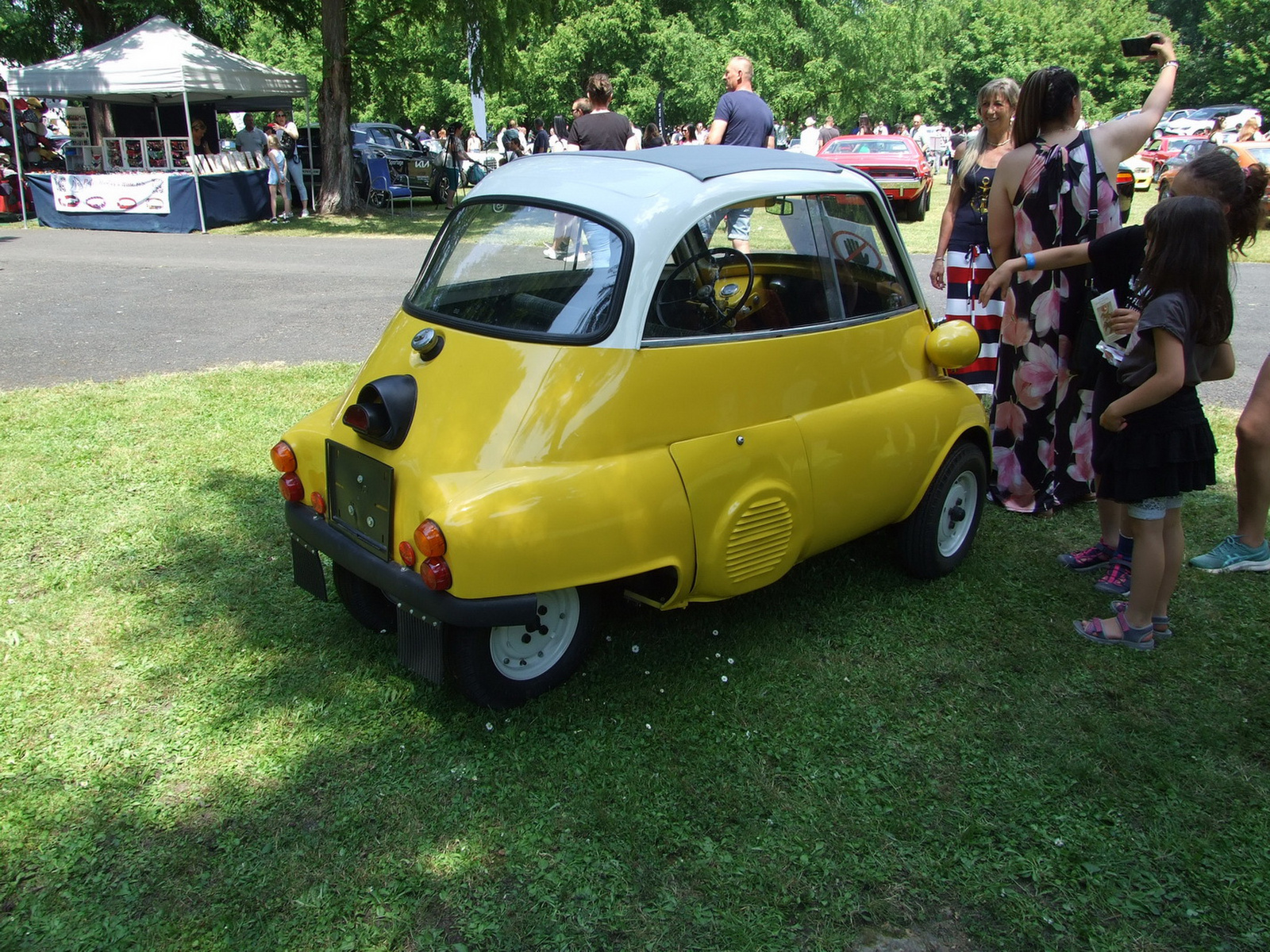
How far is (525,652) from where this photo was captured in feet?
11.0

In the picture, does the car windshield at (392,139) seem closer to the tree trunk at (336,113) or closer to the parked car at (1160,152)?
the tree trunk at (336,113)

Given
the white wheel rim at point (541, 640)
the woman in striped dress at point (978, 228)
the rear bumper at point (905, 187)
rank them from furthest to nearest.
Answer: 1. the rear bumper at point (905, 187)
2. the woman in striped dress at point (978, 228)
3. the white wheel rim at point (541, 640)

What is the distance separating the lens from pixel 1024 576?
Result: 4.42 meters

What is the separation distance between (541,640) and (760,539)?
2.77 feet

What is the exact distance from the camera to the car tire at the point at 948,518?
4160mm

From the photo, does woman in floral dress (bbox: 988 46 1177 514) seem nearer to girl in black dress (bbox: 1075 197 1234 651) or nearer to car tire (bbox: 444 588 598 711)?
girl in black dress (bbox: 1075 197 1234 651)

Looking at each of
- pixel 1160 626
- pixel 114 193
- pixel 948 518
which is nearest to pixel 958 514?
pixel 948 518

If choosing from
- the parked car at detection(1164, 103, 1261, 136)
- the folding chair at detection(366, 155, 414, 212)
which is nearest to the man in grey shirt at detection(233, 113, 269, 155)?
the folding chair at detection(366, 155, 414, 212)

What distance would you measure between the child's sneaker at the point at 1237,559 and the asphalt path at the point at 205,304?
9.31 feet

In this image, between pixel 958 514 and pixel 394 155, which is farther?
pixel 394 155

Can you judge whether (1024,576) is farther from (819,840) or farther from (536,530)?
(536,530)

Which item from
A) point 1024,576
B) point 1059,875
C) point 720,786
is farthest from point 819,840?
point 1024,576

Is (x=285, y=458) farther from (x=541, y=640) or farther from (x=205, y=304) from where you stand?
(x=205, y=304)

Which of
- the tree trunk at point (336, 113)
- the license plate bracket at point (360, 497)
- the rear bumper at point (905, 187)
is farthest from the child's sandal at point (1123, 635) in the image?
the tree trunk at point (336, 113)
